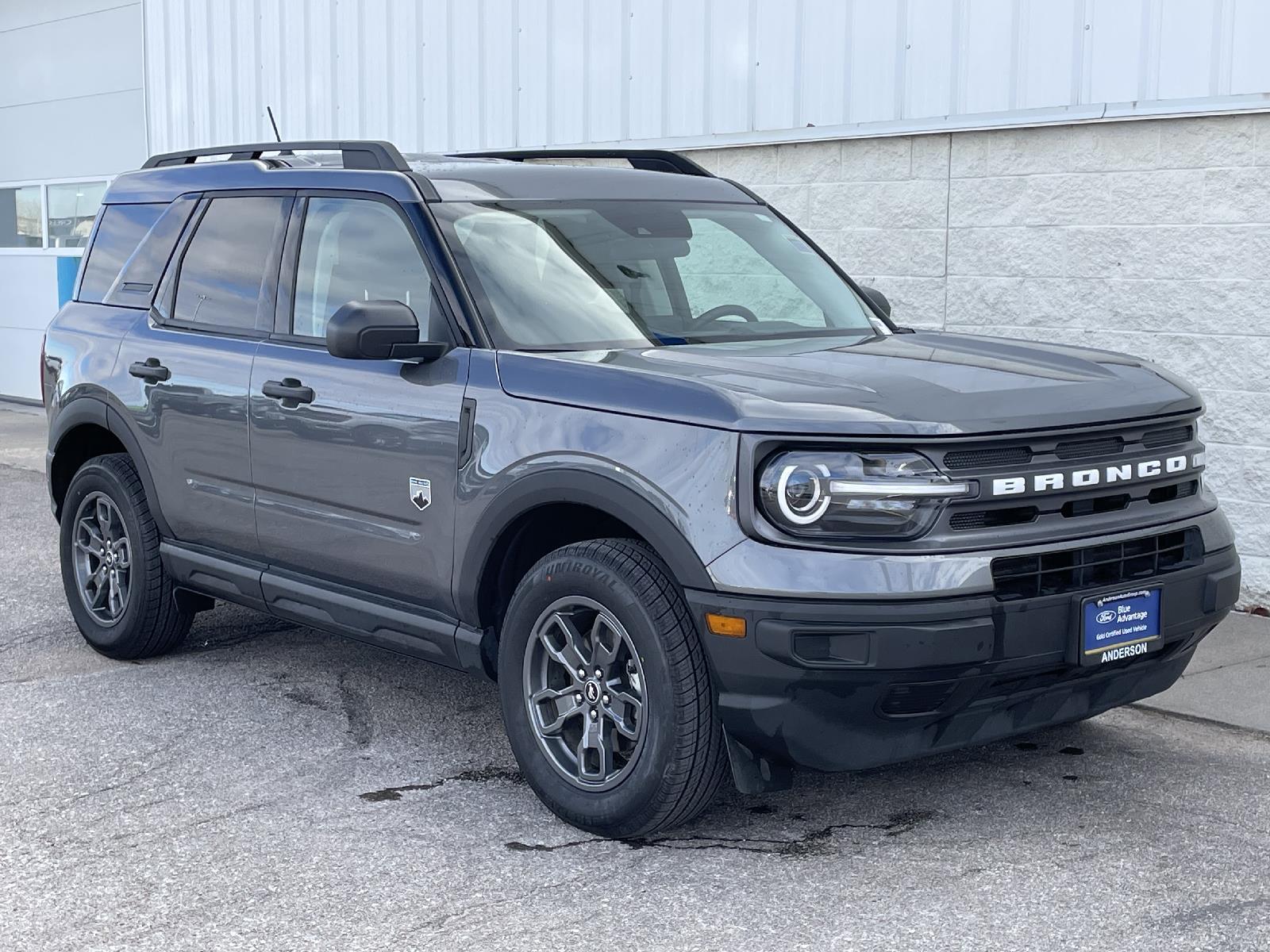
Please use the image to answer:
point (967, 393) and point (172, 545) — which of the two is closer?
point (967, 393)

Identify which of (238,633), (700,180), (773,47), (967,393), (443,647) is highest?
(773,47)

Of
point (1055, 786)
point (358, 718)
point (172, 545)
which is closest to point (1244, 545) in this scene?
point (1055, 786)

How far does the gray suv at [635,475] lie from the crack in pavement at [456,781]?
346mm

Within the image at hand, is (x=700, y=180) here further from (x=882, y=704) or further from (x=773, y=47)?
(x=773, y=47)

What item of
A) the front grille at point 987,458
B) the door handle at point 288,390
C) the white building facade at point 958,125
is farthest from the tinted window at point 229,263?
the white building facade at point 958,125

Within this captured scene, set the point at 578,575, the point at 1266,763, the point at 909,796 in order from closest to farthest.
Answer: the point at 578,575
the point at 909,796
the point at 1266,763

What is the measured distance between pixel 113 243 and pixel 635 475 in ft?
11.0

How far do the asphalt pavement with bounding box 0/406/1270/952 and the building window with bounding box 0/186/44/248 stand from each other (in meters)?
11.8

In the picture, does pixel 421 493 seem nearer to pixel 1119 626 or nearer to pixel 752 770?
pixel 752 770

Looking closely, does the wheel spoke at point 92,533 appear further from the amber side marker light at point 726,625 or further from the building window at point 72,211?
the building window at point 72,211

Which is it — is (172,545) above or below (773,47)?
below

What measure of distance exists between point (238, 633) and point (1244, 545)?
4.45 m

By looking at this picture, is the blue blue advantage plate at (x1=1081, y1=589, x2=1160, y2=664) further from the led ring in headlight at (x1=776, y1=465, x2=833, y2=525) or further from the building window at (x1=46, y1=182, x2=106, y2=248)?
the building window at (x1=46, y1=182, x2=106, y2=248)

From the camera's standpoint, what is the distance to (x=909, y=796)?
4738 millimetres
